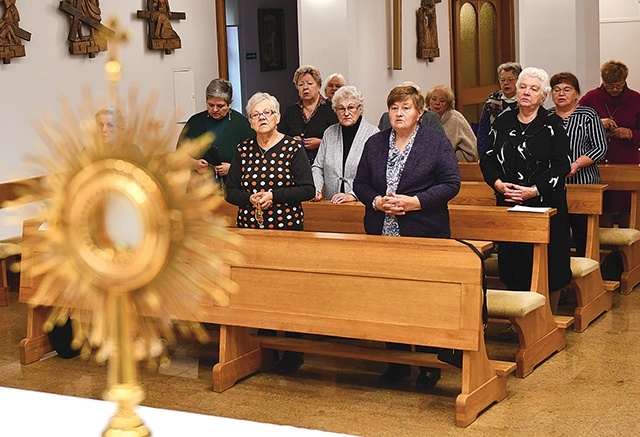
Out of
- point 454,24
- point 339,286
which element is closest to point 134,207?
point 339,286

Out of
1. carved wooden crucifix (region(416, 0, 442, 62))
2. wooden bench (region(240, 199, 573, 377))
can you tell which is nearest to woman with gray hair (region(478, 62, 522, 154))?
wooden bench (region(240, 199, 573, 377))

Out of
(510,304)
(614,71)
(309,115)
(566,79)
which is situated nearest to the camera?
(510,304)

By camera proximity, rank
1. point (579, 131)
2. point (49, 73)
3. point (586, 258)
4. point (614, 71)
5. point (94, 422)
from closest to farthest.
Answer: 1. point (94, 422)
2. point (586, 258)
3. point (579, 131)
4. point (614, 71)
5. point (49, 73)

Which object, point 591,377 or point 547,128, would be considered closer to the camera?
point 591,377

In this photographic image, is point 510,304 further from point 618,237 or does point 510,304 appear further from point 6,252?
point 6,252

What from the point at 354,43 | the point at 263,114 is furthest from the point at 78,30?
the point at 263,114

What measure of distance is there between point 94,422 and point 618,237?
19.7ft

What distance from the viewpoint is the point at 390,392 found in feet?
17.0

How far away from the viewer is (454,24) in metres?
12.8

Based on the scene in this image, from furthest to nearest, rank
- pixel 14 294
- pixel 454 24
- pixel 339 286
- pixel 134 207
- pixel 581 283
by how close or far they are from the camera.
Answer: pixel 454 24 < pixel 14 294 < pixel 581 283 < pixel 339 286 < pixel 134 207

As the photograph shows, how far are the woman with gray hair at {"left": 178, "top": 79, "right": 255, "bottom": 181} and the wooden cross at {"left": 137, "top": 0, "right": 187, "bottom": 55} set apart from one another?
230cm

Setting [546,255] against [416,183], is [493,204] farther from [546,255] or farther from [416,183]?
[416,183]

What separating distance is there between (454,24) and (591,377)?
8.24 metres

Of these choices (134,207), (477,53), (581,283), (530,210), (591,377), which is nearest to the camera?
(134,207)
